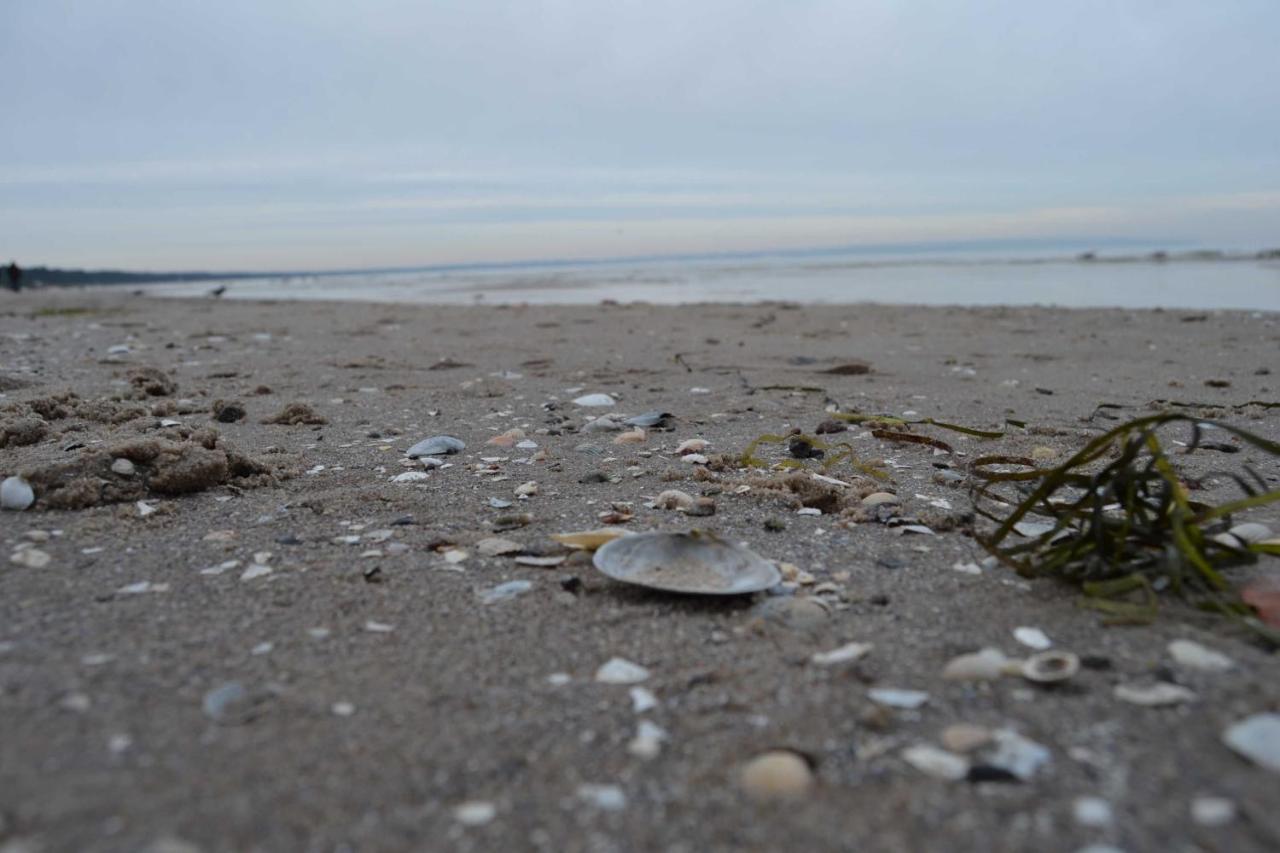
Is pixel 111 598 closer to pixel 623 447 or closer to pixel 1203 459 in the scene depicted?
pixel 623 447

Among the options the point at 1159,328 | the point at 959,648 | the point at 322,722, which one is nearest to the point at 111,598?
the point at 322,722

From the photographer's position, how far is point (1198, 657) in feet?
5.13

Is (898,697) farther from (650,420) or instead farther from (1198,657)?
(650,420)

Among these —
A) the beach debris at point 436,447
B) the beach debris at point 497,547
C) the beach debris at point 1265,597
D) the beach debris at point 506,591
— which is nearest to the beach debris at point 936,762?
the beach debris at point 1265,597

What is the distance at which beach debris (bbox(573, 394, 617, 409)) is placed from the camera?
471cm

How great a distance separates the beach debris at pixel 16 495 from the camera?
2529 millimetres

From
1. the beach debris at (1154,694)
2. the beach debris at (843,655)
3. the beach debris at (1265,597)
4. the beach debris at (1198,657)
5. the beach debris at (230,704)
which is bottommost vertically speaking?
the beach debris at (843,655)

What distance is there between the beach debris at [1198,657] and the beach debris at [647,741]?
3.11ft

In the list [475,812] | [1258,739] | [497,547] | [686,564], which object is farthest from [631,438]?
[1258,739]

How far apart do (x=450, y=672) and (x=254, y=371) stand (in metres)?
5.14

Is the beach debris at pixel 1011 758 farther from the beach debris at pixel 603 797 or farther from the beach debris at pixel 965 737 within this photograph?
the beach debris at pixel 603 797

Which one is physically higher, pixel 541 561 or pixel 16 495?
pixel 16 495

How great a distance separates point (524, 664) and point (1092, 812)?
1.00m

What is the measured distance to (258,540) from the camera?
244 cm
